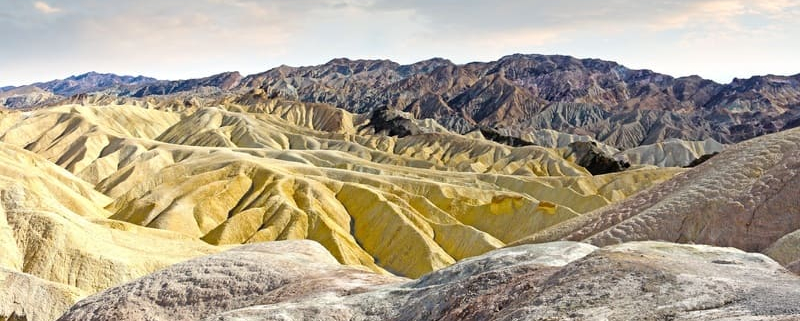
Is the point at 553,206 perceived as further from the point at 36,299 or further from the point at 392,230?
the point at 36,299

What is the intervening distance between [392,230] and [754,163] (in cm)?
6470

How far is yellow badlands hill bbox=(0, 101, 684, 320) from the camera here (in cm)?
4338

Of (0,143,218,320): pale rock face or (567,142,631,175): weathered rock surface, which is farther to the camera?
(567,142,631,175): weathered rock surface

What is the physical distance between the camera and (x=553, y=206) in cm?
8769

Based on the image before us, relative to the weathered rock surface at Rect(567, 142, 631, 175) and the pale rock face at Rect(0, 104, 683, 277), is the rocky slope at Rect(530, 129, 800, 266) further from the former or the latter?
the weathered rock surface at Rect(567, 142, 631, 175)

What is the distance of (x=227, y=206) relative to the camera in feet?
284

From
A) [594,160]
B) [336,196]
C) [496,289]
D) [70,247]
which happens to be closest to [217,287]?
[496,289]

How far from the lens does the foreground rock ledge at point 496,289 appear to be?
8.46 m

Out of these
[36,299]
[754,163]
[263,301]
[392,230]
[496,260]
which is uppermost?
[754,163]

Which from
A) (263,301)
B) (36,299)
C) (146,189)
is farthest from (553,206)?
(263,301)

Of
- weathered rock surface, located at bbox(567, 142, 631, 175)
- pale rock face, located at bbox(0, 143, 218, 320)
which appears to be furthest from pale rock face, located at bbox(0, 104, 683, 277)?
pale rock face, located at bbox(0, 143, 218, 320)

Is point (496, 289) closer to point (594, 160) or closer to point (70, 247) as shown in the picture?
point (70, 247)

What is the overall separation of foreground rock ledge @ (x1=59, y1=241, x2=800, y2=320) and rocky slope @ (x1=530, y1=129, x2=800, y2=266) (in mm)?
3363

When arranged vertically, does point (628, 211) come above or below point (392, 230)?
above
